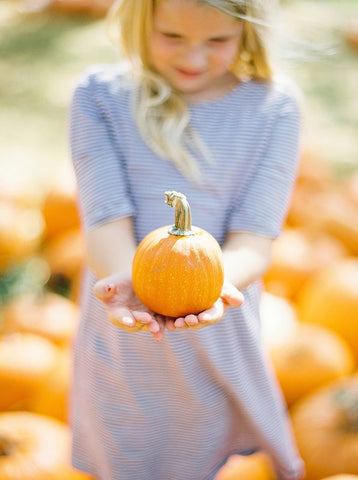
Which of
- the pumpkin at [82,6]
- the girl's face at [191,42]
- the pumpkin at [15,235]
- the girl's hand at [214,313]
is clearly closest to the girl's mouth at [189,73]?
the girl's face at [191,42]

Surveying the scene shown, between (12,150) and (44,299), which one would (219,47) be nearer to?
(44,299)

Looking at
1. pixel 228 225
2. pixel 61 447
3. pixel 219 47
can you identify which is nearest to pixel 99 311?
pixel 228 225

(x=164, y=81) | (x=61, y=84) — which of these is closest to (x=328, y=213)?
(x=164, y=81)

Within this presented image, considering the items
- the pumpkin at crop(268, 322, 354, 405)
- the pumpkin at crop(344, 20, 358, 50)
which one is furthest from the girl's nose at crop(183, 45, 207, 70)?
the pumpkin at crop(344, 20, 358, 50)

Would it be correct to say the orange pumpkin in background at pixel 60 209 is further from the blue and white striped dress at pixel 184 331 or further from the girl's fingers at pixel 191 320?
the girl's fingers at pixel 191 320

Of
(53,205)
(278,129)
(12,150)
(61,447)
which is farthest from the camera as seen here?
(12,150)

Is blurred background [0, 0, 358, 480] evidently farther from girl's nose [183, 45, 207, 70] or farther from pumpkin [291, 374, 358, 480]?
girl's nose [183, 45, 207, 70]

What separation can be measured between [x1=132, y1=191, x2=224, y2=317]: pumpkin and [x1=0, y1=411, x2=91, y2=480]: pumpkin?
85cm

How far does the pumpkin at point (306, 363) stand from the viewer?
2.38 metres

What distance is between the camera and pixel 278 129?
1702mm

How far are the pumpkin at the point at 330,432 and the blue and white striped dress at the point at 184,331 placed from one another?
15.1 inches

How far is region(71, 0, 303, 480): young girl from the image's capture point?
1.62 metres

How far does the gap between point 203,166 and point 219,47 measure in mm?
286

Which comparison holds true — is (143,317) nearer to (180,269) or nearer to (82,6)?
(180,269)
